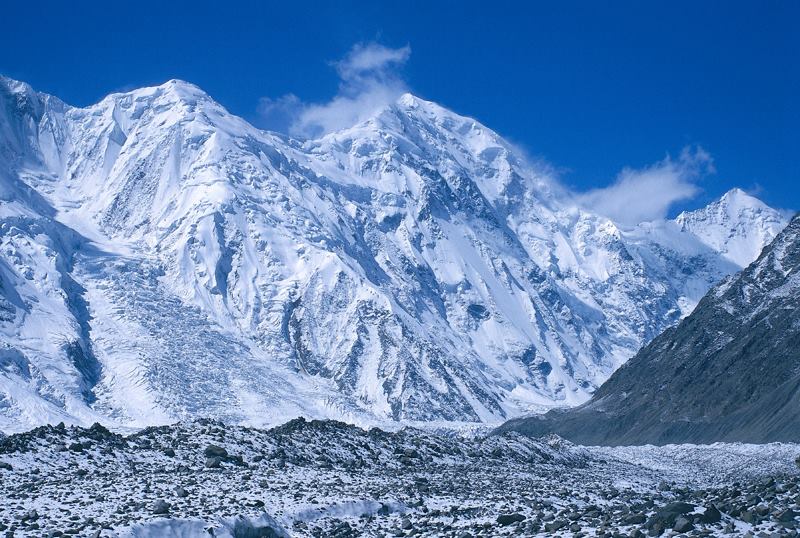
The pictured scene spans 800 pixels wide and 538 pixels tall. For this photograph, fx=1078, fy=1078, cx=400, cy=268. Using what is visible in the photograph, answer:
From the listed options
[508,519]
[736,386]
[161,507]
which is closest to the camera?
[161,507]

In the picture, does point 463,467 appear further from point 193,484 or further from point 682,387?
point 682,387

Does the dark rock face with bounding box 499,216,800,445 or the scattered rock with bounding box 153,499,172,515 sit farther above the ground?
the dark rock face with bounding box 499,216,800,445

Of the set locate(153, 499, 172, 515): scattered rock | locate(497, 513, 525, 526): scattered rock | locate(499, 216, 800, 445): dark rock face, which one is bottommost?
locate(497, 513, 525, 526): scattered rock

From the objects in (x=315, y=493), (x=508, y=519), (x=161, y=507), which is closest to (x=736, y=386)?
(x=315, y=493)

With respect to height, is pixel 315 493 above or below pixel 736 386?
below

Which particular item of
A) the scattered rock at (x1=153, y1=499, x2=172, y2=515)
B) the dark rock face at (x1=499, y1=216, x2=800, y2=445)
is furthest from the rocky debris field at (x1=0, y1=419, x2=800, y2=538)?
the dark rock face at (x1=499, y1=216, x2=800, y2=445)

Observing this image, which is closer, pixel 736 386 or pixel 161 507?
pixel 161 507

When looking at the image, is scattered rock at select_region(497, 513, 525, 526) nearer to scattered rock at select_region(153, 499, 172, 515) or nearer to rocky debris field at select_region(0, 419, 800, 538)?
rocky debris field at select_region(0, 419, 800, 538)

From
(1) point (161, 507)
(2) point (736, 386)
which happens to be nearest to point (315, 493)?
(1) point (161, 507)

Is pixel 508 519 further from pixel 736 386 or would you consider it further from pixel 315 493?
pixel 736 386

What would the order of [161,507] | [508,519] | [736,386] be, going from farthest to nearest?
[736,386], [508,519], [161,507]

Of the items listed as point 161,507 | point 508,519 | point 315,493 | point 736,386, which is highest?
point 736,386
